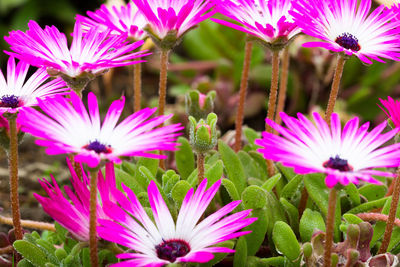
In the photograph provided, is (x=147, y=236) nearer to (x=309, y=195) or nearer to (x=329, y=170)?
(x=329, y=170)

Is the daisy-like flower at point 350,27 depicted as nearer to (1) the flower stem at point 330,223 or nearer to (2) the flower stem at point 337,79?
(2) the flower stem at point 337,79

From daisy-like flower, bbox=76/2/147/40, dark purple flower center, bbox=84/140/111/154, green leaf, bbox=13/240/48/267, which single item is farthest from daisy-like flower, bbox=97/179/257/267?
daisy-like flower, bbox=76/2/147/40

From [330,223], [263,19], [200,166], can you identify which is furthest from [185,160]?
[330,223]

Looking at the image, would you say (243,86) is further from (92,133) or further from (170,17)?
(92,133)

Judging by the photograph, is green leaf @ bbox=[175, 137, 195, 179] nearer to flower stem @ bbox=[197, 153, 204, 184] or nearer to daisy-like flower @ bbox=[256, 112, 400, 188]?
flower stem @ bbox=[197, 153, 204, 184]

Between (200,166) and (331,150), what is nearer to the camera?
(331,150)

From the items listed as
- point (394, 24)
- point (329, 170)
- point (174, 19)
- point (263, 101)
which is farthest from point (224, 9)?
point (263, 101)

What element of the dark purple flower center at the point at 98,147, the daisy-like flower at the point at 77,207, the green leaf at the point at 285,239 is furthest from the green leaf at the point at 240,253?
the dark purple flower center at the point at 98,147
